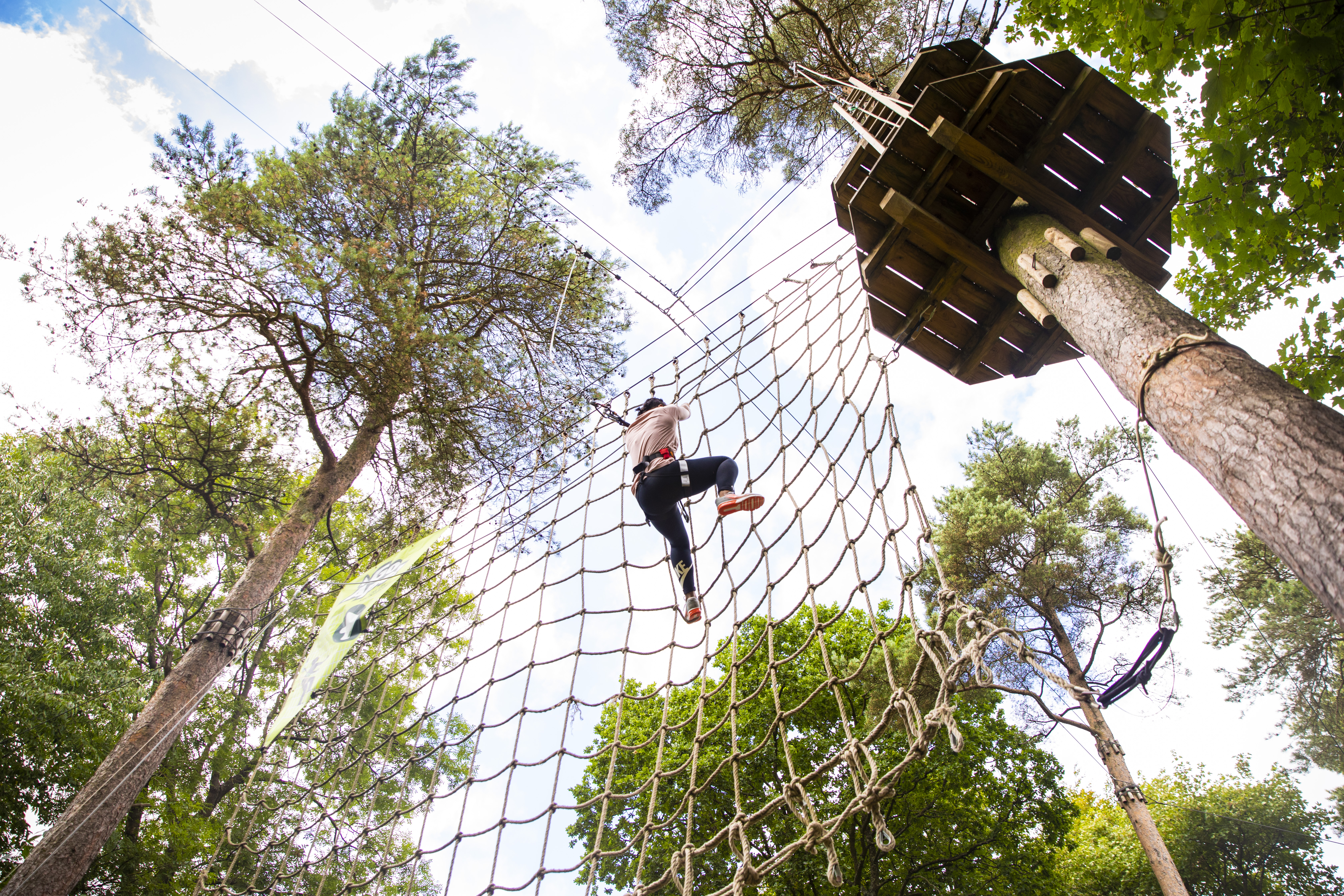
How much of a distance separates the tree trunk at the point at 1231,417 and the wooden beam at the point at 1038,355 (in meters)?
0.65

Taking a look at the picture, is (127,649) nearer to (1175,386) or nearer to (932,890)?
(932,890)

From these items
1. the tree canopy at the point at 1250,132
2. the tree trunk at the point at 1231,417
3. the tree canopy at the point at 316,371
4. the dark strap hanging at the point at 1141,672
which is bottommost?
the dark strap hanging at the point at 1141,672

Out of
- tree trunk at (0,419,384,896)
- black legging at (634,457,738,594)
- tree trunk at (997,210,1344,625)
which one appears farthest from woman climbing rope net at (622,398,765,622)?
tree trunk at (0,419,384,896)

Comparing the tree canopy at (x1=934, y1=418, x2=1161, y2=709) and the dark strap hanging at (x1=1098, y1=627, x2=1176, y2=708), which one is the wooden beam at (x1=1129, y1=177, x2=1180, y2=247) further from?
the tree canopy at (x1=934, y1=418, x2=1161, y2=709)

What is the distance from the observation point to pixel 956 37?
4.20 m

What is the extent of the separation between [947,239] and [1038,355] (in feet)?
1.98

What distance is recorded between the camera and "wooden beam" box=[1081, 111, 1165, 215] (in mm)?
2039

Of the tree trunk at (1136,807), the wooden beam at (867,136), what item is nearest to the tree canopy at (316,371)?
the wooden beam at (867,136)

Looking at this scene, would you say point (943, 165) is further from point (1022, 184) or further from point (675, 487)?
point (675, 487)

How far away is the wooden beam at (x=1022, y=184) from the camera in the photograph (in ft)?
6.86

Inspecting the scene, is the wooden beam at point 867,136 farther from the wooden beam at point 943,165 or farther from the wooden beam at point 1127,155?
the wooden beam at point 1127,155

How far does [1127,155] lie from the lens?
6.72ft

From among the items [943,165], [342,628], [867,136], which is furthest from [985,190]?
[342,628]

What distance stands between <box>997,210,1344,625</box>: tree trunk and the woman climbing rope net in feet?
4.46
